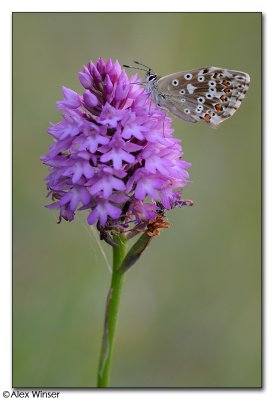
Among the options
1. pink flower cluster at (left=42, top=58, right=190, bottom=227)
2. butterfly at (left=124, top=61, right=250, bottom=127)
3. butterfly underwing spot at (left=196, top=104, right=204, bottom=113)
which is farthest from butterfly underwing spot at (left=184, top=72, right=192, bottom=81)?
pink flower cluster at (left=42, top=58, right=190, bottom=227)

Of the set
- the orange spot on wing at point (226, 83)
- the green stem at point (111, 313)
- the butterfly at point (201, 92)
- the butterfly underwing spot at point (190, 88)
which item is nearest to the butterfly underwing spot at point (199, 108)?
the butterfly at point (201, 92)

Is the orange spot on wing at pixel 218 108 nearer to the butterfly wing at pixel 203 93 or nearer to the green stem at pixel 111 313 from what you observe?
the butterfly wing at pixel 203 93

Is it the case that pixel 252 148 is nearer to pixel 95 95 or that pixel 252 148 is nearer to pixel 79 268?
pixel 79 268

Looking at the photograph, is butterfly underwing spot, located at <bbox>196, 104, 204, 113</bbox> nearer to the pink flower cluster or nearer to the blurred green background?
the pink flower cluster

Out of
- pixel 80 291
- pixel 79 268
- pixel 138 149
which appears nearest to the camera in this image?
pixel 138 149

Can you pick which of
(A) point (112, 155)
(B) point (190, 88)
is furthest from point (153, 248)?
(A) point (112, 155)

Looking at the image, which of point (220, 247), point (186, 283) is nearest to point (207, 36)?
point (220, 247)
